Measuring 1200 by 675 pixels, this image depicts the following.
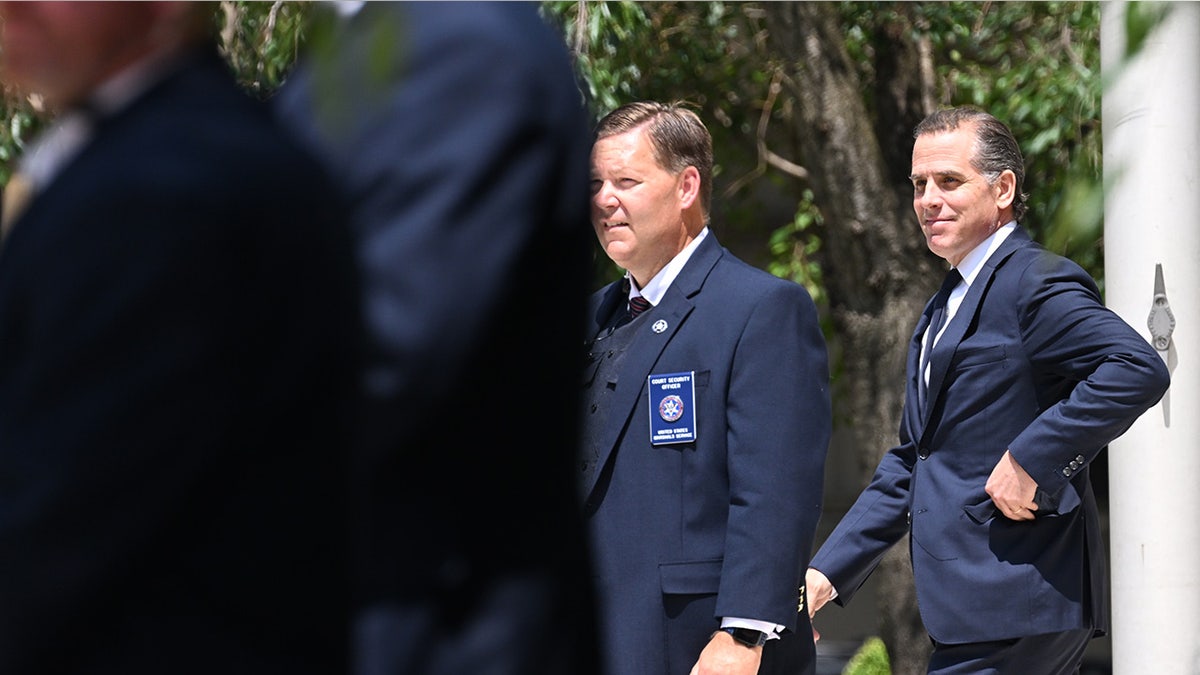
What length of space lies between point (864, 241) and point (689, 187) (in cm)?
437

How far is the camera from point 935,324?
15.2 feet

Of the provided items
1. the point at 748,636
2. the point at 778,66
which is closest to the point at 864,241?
the point at 778,66

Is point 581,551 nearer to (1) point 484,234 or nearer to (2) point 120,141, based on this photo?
(1) point 484,234

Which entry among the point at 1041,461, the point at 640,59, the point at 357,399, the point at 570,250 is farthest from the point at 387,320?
the point at 640,59

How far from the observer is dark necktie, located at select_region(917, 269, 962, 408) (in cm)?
458

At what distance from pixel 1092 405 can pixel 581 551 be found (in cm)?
261

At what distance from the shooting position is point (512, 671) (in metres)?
1.73

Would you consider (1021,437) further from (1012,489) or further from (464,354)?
(464,354)

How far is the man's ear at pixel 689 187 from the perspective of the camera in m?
3.97

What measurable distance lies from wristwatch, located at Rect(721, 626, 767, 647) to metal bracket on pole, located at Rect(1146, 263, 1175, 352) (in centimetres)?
264

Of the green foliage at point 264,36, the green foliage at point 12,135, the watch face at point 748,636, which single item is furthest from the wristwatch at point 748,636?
the green foliage at point 12,135

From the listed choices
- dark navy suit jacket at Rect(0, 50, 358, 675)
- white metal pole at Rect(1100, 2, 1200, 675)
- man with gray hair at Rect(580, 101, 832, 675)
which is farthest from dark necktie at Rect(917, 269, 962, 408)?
dark navy suit jacket at Rect(0, 50, 358, 675)

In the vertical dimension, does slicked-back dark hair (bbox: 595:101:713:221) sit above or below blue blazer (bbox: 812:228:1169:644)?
above

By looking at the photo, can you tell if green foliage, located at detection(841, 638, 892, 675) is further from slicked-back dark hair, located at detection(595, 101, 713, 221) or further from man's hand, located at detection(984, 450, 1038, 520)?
slicked-back dark hair, located at detection(595, 101, 713, 221)
